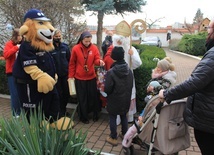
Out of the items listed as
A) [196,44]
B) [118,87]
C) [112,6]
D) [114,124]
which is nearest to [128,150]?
[114,124]

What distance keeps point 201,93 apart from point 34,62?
2329 mm

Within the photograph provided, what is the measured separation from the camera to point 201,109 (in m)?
2.18

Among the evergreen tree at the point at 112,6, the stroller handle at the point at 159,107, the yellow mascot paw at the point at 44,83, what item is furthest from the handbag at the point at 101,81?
the evergreen tree at the point at 112,6

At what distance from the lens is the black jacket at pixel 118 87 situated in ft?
11.5

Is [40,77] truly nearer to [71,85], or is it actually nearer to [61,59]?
[71,85]

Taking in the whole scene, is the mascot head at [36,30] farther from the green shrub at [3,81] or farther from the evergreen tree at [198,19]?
the evergreen tree at [198,19]

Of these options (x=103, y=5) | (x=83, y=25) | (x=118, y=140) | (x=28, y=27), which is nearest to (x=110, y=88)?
(x=118, y=140)

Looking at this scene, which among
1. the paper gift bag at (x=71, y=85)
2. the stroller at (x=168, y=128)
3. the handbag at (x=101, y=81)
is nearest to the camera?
the stroller at (x=168, y=128)

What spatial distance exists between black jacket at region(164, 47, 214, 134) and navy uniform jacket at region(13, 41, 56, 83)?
202 cm

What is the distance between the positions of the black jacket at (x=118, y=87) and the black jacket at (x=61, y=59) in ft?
4.30

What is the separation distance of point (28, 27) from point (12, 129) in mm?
1766

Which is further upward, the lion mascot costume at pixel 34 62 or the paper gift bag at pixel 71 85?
the lion mascot costume at pixel 34 62

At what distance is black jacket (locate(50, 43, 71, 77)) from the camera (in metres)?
4.42

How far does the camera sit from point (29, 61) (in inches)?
130
